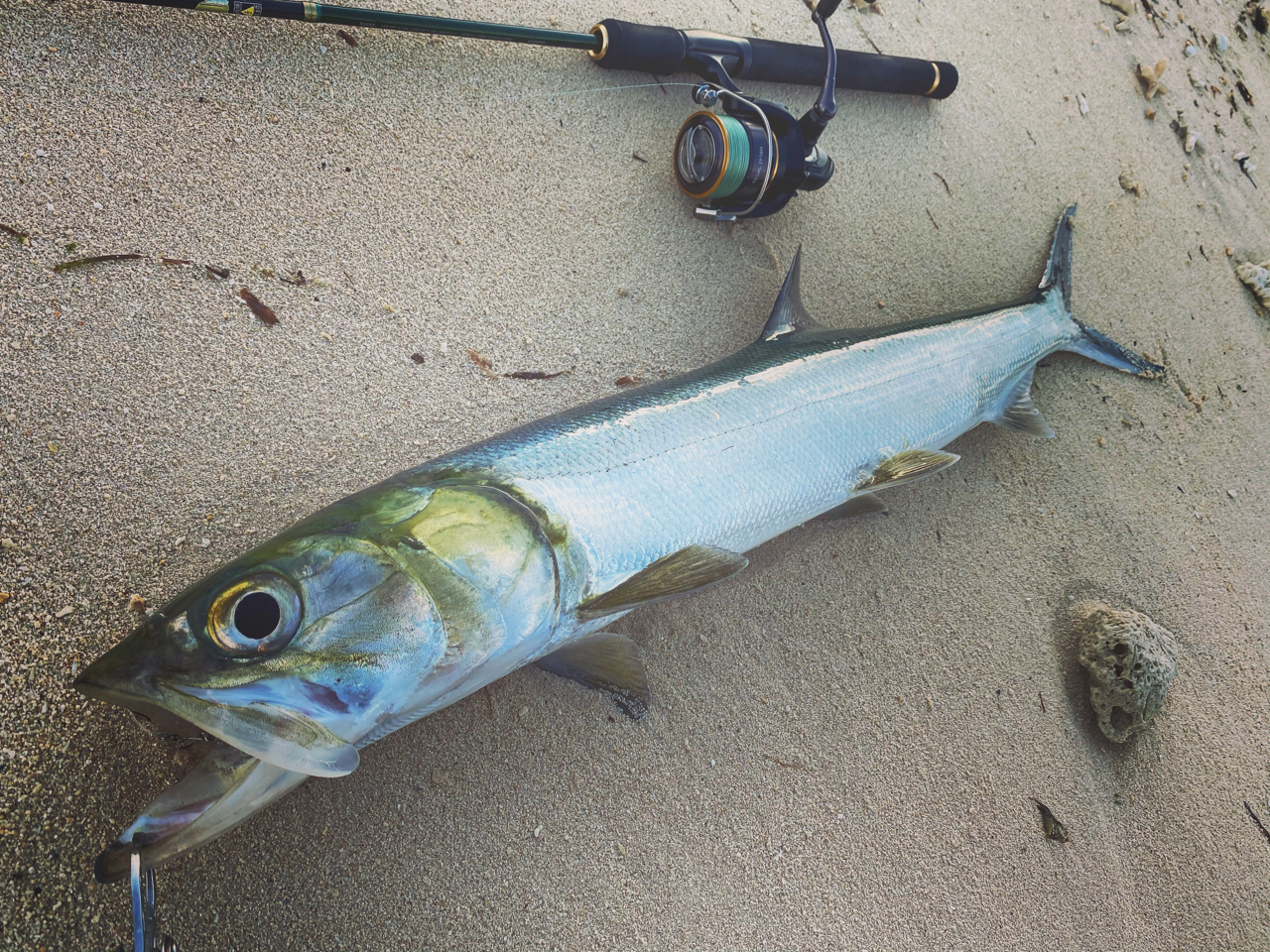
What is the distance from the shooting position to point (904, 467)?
205 cm

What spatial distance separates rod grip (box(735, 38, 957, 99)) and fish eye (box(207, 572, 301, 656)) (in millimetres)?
2363

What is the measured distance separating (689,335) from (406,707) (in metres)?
1.53

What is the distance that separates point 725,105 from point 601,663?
193cm

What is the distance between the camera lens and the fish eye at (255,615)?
116 cm

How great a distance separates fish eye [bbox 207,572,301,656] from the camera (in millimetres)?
1162

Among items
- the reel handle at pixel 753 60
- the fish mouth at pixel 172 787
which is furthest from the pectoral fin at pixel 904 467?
the fish mouth at pixel 172 787

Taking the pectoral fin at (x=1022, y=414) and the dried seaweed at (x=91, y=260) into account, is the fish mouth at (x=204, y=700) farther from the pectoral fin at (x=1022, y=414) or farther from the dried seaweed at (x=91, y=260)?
the pectoral fin at (x=1022, y=414)

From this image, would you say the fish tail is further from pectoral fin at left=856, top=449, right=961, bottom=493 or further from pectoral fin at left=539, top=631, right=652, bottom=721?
pectoral fin at left=539, top=631, right=652, bottom=721

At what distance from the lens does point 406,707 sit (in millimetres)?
1292

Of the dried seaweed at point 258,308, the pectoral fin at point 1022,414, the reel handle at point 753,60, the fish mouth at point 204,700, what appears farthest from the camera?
the pectoral fin at point 1022,414

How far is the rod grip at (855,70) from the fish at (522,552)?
2.95 feet

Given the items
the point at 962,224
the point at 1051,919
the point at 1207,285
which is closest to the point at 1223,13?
the point at 1207,285

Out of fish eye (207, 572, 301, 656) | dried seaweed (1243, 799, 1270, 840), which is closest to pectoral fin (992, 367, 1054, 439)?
dried seaweed (1243, 799, 1270, 840)

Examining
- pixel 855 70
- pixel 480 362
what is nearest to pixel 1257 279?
pixel 855 70
